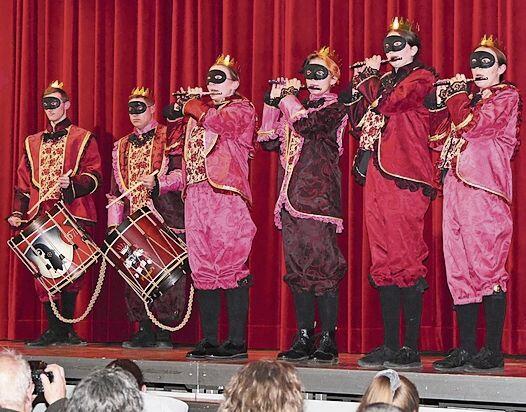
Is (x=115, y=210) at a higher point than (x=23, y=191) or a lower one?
lower

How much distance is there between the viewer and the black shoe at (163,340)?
6098 mm

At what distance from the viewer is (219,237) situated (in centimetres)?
Answer: 529

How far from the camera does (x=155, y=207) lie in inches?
240

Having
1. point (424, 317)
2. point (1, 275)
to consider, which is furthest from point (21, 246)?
point (424, 317)

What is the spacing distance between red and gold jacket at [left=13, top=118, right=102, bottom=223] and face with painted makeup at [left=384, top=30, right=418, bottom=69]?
7.11ft

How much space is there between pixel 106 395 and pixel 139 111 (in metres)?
3.81

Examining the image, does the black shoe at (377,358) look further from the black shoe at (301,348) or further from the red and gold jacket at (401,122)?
the red and gold jacket at (401,122)

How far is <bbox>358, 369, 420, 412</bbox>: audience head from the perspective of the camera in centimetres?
285

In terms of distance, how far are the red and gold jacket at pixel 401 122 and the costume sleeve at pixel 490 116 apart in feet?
0.86

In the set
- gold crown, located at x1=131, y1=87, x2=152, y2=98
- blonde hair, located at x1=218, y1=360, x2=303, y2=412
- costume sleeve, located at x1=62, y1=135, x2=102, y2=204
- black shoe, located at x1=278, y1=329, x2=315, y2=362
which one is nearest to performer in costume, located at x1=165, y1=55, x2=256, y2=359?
black shoe, located at x1=278, y1=329, x2=315, y2=362

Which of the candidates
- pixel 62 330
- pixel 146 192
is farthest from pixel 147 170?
pixel 62 330

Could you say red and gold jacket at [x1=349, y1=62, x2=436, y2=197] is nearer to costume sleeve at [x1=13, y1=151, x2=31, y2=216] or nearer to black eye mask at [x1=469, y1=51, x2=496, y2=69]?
black eye mask at [x1=469, y1=51, x2=496, y2=69]

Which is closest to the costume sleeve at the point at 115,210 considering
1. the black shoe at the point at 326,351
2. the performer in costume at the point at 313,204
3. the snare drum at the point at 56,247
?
the snare drum at the point at 56,247

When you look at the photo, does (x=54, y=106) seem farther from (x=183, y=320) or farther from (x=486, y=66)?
(x=486, y=66)
